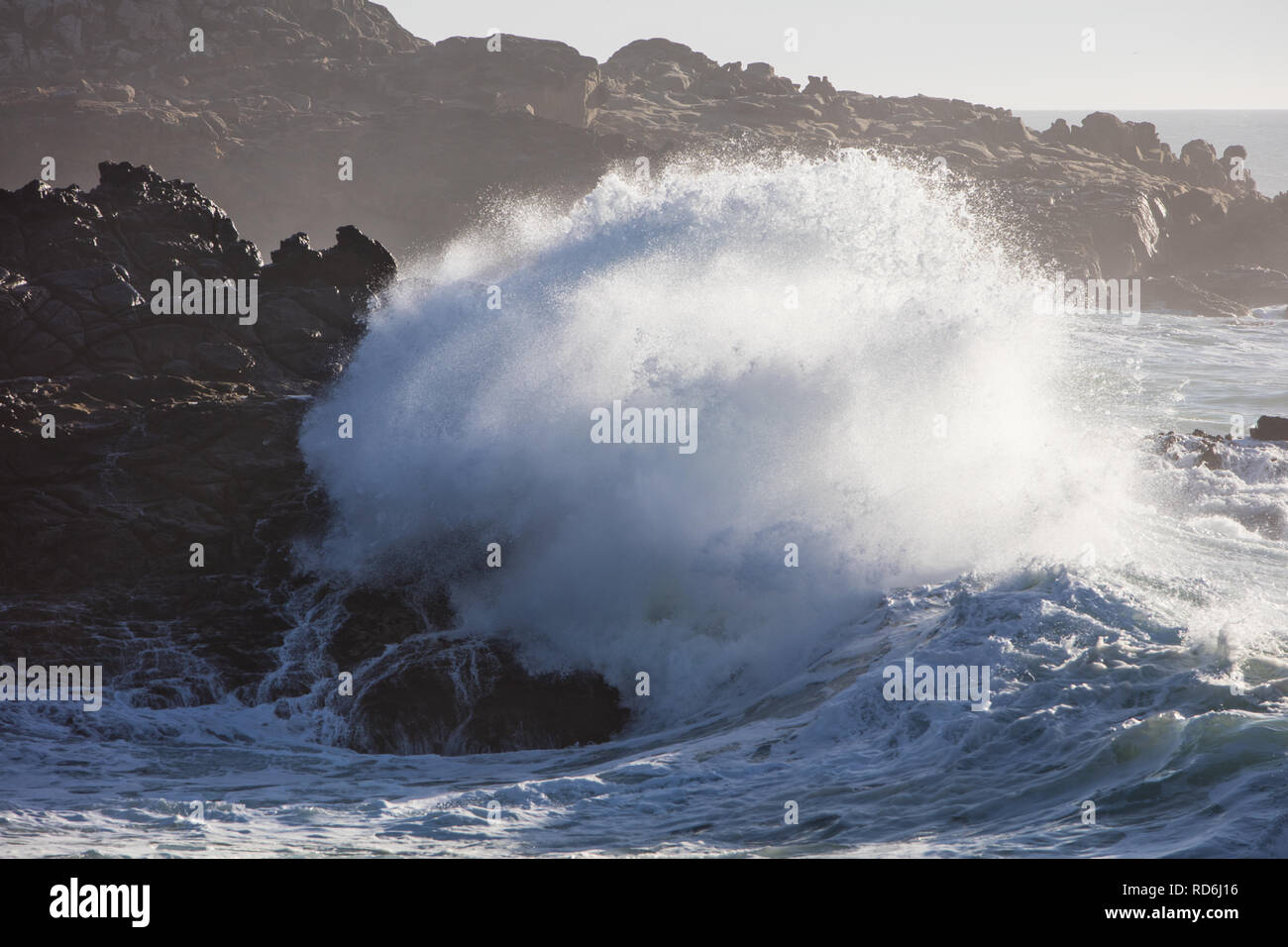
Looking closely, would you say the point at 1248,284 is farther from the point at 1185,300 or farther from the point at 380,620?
the point at 380,620

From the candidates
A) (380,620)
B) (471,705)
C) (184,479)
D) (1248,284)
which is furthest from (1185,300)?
(471,705)

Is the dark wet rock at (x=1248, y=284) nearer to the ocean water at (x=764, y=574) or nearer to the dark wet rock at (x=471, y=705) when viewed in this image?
the ocean water at (x=764, y=574)

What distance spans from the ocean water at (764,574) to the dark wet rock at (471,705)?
1.21 ft

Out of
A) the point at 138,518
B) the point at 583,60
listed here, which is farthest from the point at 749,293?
the point at 583,60

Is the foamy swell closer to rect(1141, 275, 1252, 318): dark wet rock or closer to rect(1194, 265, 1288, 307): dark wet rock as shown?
rect(1141, 275, 1252, 318): dark wet rock

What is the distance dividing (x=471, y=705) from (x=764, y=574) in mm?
4109

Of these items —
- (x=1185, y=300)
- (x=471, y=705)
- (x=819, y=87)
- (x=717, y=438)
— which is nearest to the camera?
(x=471, y=705)

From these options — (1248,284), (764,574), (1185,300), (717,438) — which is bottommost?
(764,574)

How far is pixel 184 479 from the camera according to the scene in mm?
17203

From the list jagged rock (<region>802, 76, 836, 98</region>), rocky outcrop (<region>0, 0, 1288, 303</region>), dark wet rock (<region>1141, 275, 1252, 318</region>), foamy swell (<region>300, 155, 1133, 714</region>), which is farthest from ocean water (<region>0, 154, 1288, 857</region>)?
jagged rock (<region>802, 76, 836, 98</region>)

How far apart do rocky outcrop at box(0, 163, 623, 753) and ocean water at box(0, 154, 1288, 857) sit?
0.47 metres

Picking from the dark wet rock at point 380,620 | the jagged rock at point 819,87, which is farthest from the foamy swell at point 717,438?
the jagged rock at point 819,87
